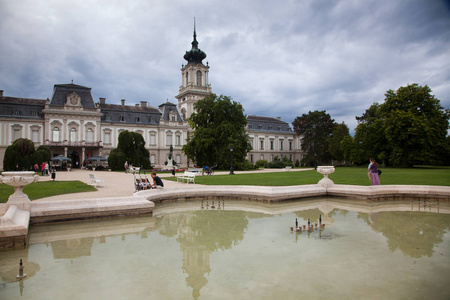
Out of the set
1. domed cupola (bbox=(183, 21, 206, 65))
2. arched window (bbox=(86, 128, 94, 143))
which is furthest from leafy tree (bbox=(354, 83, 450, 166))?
arched window (bbox=(86, 128, 94, 143))

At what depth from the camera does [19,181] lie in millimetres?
8320

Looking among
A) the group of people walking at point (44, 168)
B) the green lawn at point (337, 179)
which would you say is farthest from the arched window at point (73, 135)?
the green lawn at point (337, 179)

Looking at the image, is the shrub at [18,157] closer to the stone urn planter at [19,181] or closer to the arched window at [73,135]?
the arched window at [73,135]

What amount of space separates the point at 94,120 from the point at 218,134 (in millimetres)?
24219

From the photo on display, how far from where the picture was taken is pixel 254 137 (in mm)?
70625

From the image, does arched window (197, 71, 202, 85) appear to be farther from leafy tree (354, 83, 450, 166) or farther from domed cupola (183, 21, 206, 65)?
leafy tree (354, 83, 450, 166)

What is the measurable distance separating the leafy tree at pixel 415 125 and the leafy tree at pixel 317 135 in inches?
847

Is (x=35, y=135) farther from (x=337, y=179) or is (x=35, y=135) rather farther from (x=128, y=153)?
(x=337, y=179)

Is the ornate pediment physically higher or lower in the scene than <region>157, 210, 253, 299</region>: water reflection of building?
higher

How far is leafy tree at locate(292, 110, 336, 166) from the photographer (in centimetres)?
6150

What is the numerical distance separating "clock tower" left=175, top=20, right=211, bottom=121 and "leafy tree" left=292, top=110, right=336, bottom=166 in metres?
21.1

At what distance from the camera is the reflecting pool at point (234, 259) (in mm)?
4719

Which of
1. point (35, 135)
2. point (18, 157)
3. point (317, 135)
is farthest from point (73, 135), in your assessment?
point (317, 135)

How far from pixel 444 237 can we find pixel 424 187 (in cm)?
700
